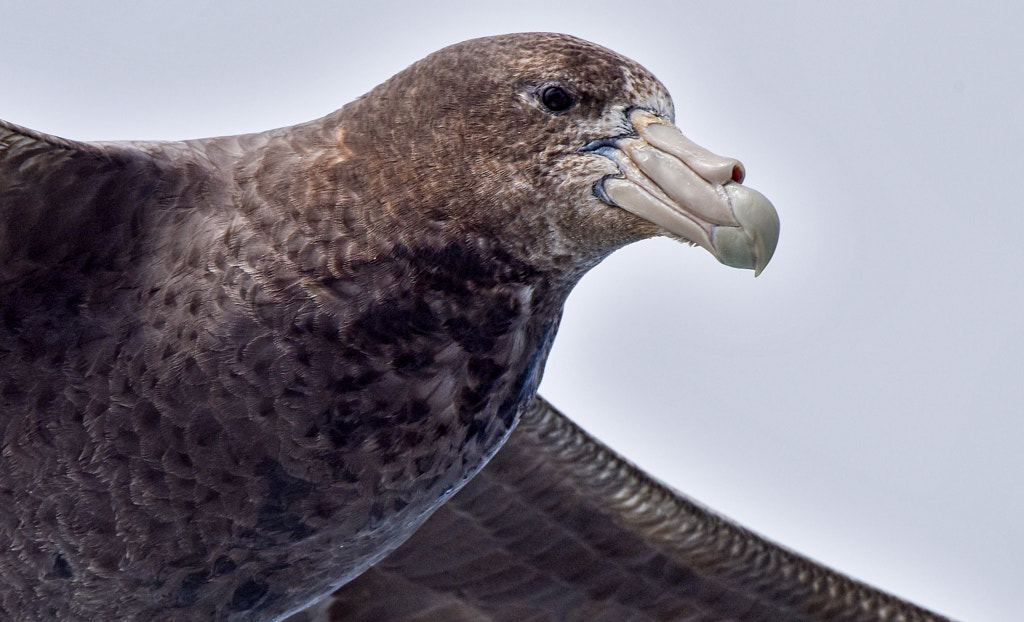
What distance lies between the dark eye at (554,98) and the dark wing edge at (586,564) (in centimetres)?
227

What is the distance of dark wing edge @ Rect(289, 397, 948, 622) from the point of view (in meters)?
5.48

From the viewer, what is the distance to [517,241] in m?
3.27

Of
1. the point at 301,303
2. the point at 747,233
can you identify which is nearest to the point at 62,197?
the point at 301,303

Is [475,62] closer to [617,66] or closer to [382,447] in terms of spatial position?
[617,66]

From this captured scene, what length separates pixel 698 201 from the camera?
3.16 metres

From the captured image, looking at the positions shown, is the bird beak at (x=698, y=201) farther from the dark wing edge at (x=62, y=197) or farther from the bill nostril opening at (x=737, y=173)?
the dark wing edge at (x=62, y=197)

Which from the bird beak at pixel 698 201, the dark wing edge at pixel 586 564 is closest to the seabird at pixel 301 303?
the bird beak at pixel 698 201

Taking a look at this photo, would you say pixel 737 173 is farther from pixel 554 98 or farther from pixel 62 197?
pixel 62 197

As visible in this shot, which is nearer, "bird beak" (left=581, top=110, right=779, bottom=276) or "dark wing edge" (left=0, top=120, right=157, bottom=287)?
"bird beak" (left=581, top=110, right=779, bottom=276)

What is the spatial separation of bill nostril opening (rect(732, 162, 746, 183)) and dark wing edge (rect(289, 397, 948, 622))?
226 centimetres

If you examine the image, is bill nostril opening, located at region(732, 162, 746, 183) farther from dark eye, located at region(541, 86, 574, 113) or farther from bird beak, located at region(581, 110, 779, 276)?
dark eye, located at region(541, 86, 574, 113)

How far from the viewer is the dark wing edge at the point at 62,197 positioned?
133 inches

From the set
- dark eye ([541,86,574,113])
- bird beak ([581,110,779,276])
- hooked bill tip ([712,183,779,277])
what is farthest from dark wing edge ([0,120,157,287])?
hooked bill tip ([712,183,779,277])

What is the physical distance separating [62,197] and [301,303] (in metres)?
0.61
